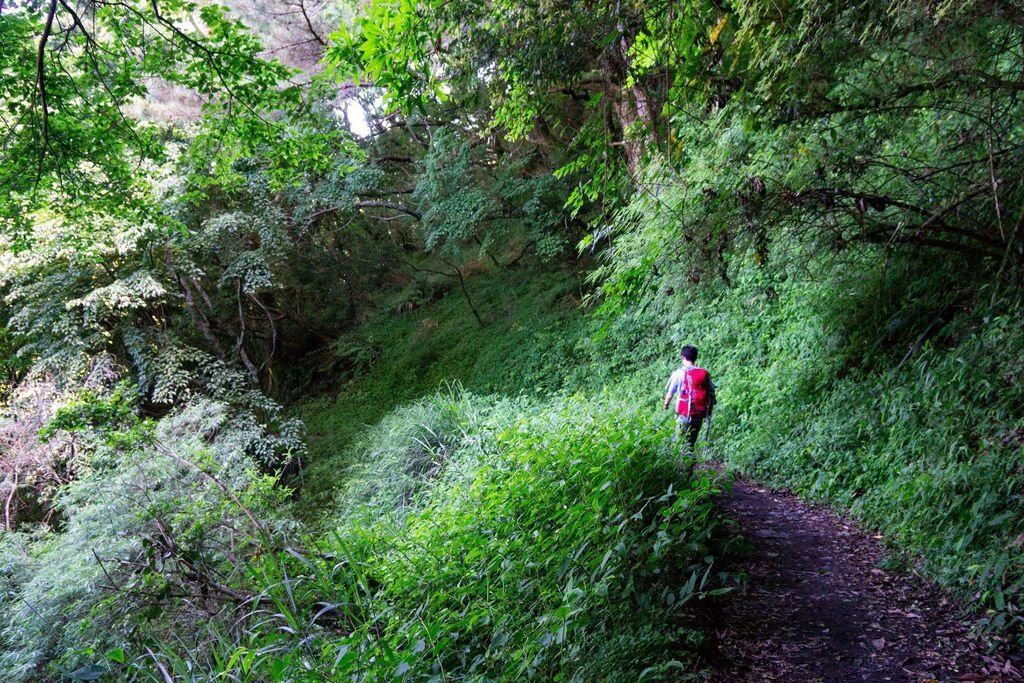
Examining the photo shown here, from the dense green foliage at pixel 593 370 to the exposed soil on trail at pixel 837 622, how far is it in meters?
0.21

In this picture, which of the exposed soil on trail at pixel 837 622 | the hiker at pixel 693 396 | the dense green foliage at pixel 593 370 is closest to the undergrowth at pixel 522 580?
the dense green foliage at pixel 593 370

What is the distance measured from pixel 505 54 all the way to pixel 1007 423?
15.0 feet

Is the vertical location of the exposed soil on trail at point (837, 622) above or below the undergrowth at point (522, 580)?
below

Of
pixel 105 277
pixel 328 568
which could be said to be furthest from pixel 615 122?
pixel 105 277

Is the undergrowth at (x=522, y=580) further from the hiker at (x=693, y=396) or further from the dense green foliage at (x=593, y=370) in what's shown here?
the hiker at (x=693, y=396)

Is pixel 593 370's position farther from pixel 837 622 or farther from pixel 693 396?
pixel 837 622

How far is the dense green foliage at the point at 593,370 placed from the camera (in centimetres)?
376

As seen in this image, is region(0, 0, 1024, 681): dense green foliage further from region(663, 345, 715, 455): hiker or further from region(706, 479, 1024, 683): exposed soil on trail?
region(663, 345, 715, 455): hiker

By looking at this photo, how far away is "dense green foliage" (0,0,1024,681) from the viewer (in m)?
3.76

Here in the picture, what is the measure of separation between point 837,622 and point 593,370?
29.6 ft

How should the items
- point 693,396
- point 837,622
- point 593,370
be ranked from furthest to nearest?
point 593,370, point 693,396, point 837,622

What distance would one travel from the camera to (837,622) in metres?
3.98

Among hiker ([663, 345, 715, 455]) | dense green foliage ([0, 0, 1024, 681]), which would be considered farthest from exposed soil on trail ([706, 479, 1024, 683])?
hiker ([663, 345, 715, 455])

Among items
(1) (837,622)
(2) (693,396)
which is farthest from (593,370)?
(1) (837,622)
